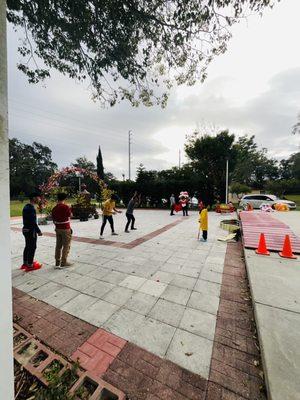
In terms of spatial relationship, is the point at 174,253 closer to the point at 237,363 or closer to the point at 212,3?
the point at 237,363

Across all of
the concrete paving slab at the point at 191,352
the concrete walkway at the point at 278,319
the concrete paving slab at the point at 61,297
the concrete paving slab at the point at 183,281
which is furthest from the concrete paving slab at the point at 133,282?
the concrete walkway at the point at 278,319

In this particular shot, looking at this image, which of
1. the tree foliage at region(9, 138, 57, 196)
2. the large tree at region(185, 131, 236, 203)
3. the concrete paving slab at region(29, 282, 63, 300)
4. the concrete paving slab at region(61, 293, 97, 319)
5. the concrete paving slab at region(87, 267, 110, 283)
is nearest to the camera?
the concrete paving slab at region(61, 293, 97, 319)

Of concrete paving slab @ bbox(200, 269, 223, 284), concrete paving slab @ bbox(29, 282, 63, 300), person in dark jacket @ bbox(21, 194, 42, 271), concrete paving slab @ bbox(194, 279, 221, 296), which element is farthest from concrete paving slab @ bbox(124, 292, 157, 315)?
person in dark jacket @ bbox(21, 194, 42, 271)

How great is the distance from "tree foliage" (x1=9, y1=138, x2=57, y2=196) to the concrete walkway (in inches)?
2192

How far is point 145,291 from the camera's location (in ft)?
12.3

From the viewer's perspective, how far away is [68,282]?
413 centimetres

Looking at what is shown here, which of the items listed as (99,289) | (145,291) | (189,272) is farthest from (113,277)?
(189,272)

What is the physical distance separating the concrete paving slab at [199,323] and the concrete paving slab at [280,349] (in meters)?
0.62

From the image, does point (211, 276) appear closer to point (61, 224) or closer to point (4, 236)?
point (61, 224)

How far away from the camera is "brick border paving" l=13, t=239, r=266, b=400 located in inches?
76.1

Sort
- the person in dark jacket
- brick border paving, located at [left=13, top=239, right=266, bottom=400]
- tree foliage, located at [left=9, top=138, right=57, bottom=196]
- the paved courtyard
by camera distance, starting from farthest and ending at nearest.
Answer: tree foliage, located at [left=9, top=138, right=57, bottom=196] < the person in dark jacket < the paved courtyard < brick border paving, located at [left=13, top=239, right=266, bottom=400]

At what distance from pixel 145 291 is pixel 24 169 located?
213ft

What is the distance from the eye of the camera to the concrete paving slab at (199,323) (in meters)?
2.71

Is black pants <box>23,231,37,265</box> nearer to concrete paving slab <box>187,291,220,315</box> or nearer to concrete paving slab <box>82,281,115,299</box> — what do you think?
concrete paving slab <box>82,281,115,299</box>
